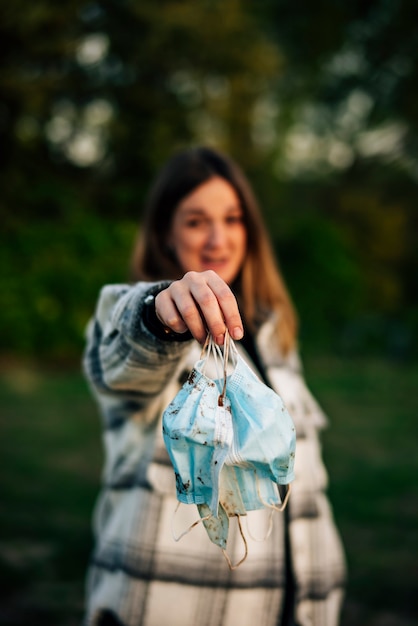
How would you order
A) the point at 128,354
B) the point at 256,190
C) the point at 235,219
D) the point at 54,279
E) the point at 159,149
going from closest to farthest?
the point at 128,354 → the point at 235,219 → the point at 54,279 → the point at 159,149 → the point at 256,190

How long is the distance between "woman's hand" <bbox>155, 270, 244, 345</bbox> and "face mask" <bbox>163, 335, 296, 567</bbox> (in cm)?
3

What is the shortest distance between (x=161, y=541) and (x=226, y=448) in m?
0.79

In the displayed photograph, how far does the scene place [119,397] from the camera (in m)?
1.76

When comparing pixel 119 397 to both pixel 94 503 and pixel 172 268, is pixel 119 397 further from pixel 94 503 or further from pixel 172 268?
pixel 94 503

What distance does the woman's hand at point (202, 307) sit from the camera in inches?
44.3

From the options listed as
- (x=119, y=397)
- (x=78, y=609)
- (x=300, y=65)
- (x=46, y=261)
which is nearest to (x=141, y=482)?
(x=119, y=397)

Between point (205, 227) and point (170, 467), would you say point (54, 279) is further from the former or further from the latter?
point (170, 467)

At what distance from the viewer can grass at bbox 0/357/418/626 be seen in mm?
3574

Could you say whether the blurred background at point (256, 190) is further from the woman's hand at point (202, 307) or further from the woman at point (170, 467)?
the woman's hand at point (202, 307)

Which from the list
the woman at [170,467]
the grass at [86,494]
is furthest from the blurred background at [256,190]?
the woman at [170,467]

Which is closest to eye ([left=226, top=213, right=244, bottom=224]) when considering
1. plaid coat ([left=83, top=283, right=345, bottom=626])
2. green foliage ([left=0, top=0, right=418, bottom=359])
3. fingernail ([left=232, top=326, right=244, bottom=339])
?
plaid coat ([left=83, top=283, right=345, bottom=626])

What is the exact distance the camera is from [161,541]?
174cm

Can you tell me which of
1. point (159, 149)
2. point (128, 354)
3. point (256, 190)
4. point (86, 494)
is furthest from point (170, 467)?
point (256, 190)

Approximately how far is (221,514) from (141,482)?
28.5 inches
